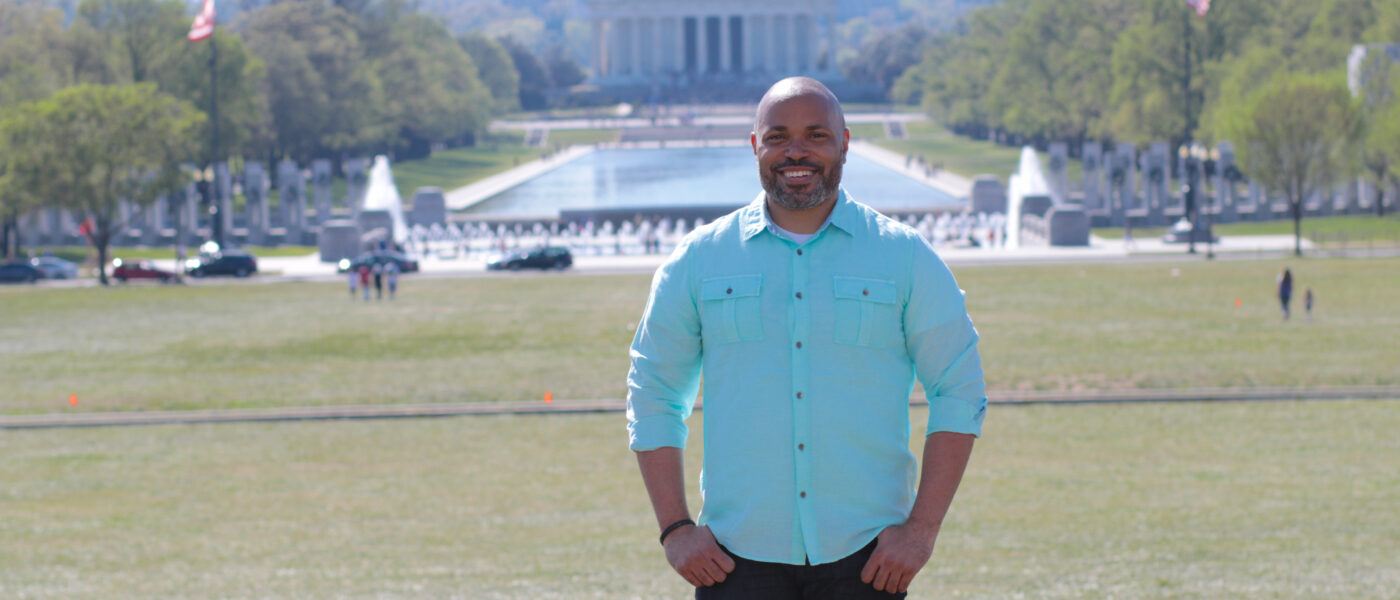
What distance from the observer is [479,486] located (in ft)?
50.9

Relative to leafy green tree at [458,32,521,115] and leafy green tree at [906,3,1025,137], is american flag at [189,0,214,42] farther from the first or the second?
leafy green tree at [458,32,521,115]

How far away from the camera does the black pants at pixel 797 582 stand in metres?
4.67

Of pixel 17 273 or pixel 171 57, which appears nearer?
pixel 17 273

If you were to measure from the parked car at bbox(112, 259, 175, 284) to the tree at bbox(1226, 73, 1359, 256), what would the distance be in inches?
1438

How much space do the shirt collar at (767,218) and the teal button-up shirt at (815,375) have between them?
2cm

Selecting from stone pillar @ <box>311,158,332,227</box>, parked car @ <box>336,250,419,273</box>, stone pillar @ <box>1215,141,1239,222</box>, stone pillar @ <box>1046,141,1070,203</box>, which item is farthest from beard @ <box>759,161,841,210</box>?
stone pillar @ <box>1046,141,1070,203</box>

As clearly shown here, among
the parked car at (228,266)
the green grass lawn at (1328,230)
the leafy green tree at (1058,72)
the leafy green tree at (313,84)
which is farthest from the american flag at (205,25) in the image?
the leafy green tree at (1058,72)

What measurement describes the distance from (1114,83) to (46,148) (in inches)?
2100

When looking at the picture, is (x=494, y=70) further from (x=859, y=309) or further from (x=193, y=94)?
(x=859, y=309)

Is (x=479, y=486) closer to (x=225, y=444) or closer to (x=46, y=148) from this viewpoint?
(x=225, y=444)

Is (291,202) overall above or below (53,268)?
above

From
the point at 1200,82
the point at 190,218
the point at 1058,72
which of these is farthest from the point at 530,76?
the point at 190,218

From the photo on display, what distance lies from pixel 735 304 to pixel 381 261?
5243cm

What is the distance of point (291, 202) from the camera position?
74250 mm
